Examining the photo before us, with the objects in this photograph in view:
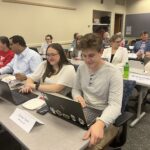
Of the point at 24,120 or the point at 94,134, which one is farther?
the point at 24,120

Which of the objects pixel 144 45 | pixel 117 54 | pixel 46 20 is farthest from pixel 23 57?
pixel 46 20

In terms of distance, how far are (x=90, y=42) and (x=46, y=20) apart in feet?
17.0

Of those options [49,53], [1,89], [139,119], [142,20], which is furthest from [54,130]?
[142,20]

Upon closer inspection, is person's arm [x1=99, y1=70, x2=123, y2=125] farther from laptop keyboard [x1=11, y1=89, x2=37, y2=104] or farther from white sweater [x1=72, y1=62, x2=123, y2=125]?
laptop keyboard [x1=11, y1=89, x2=37, y2=104]

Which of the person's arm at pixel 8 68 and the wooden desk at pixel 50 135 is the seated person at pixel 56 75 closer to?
the wooden desk at pixel 50 135

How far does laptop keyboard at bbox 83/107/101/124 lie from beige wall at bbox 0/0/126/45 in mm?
4423

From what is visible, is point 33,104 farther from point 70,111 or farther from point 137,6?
point 137,6

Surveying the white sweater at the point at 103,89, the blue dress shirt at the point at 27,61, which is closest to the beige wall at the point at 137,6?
the blue dress shirt at the point at 27,61

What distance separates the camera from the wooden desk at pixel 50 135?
99cm

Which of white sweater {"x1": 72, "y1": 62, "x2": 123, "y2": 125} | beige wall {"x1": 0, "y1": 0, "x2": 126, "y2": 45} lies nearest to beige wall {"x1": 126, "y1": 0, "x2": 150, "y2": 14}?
beige wall {"x1": 0, "y1": 0, "x2": 126, "y2": 45}

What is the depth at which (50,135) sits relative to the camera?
3.55ft

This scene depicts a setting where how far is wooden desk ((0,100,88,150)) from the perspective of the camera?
38.9 inches

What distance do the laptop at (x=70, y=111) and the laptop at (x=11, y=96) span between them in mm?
362

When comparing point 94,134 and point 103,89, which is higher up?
point 103,89
